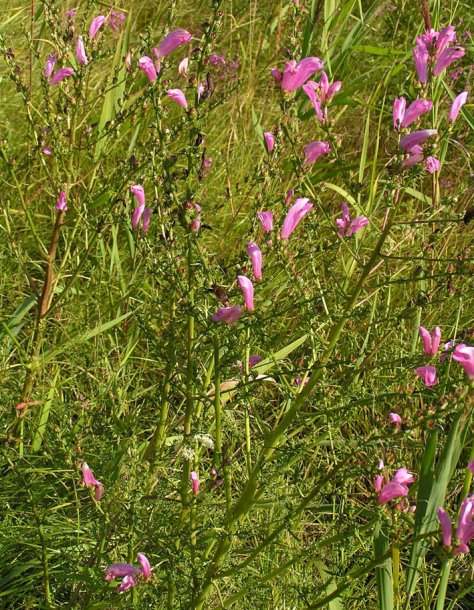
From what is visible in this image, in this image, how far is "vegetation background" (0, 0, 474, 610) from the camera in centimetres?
156

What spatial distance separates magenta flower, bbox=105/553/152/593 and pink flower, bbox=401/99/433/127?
3.08 feet

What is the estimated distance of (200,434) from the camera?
1605 mm

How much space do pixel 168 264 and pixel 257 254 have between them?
0.17m

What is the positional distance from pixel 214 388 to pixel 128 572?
1.62ft

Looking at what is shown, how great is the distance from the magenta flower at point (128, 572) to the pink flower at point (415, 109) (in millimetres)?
940

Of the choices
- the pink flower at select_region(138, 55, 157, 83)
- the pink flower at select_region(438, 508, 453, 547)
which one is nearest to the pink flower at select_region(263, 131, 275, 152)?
the pink flower at select_region(138, 55, 157, 83)

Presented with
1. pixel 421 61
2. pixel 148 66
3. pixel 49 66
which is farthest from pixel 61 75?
pixel 421 61

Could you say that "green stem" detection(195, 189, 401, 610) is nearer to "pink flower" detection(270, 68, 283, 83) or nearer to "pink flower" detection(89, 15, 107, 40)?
"pink flower" detection(270, 68, 283, 83)

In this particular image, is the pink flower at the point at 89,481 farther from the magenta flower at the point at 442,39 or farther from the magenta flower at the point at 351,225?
the magenta flower at the point at 442,39

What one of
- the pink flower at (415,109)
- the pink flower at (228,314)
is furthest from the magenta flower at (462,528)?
the pink flower at (415,109)

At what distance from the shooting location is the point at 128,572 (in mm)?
1609

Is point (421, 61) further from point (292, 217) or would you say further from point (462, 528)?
point (462, 528)

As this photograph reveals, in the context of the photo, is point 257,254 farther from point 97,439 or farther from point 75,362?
point 75,362

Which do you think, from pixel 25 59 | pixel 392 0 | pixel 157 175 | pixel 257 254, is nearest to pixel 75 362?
pixel 157 175
